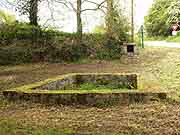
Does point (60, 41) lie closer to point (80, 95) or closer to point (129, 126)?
point (80, 95)

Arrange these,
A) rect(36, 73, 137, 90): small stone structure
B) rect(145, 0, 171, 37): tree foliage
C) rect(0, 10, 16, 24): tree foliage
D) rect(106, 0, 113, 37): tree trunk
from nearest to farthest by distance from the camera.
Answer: rect(36, 73, 137, 90): small stone structure → rect(106, 0, 113, 37): tree trunk → rect(0, 10, 16, 24): tree foliage → rect(145, 0, 171, 37): tree foliage

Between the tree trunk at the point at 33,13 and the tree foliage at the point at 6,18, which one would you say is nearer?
the tree trunk at the point at 33,13

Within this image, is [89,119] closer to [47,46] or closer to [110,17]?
[47,46]

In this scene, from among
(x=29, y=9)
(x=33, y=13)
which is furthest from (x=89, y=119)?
(x=29, y=9)

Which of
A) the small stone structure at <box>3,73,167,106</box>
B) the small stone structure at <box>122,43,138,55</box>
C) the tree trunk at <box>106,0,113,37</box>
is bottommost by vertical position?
the small stone structure at <box>3,73,167,106</box>

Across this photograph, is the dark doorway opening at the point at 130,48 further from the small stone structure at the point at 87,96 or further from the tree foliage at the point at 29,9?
the small stone structure at the point at 87,96

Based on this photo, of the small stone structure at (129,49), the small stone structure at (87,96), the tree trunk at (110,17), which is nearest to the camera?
the small stone structure at (87,96)

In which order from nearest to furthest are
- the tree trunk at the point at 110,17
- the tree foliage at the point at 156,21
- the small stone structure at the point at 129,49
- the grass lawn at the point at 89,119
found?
1. the grass lawn at the point at 89,119
2. the small stone structure at the point at 129,49
3. the tree trunk at the point at 110,17
4. the tree foliage at the point at 156,21

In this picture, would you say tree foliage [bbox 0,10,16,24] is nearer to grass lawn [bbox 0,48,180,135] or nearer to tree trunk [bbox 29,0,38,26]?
tree trunk [bbox 29,0,38,26]

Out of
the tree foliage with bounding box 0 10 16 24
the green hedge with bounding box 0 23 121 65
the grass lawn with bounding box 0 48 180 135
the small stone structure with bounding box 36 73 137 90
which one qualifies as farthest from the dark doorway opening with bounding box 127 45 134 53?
the grass lawn with bounding box 0 48 180 135

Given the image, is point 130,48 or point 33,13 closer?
point 130,48

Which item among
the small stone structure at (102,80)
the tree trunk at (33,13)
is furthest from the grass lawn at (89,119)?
the tree trunk at (33,13)

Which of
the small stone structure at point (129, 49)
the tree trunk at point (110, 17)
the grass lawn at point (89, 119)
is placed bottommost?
the grass lawn at point (89, 119)

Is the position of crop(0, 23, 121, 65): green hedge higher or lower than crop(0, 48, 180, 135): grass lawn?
higher
